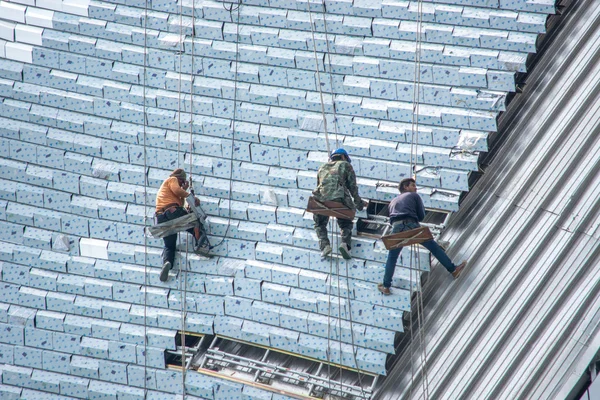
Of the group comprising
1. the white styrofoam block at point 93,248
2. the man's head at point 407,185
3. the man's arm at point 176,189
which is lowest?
the white styrofoam block at point 93,248

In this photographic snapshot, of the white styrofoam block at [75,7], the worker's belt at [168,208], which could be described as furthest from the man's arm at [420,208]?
the white styrofoam block at [75,7]

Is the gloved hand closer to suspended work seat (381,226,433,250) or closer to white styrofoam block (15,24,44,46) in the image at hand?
suspended work seat (381,226,433,250)

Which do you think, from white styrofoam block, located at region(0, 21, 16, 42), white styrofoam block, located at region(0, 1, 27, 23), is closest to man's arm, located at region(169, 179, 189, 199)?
white styrofoam block, located at region(0, 21, 16, 42)

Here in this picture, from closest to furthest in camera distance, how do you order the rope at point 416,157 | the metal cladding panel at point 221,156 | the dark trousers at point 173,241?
the rope at point 416,157, the metal cladding panel at point 221,156, the dark trousers at point 173,241

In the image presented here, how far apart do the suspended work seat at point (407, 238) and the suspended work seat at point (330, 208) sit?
86cm

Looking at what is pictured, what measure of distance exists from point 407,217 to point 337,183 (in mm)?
1075

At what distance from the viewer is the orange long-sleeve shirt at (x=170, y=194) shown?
13.6 metres

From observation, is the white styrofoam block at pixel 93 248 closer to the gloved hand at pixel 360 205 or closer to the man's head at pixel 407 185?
the gloved hand at pixel 360 205

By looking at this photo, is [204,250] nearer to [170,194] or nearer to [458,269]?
[170,194]

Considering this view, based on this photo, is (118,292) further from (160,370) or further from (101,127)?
(101,127)

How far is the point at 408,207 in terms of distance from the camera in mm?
12492

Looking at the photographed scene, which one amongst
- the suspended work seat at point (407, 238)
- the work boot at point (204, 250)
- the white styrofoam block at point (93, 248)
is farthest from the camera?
→ the white styrofoam block at point (93, 248)

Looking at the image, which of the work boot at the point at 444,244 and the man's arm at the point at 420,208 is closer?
the man's arm at the point at 420,208

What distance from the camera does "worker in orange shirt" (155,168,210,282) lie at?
13594mm
